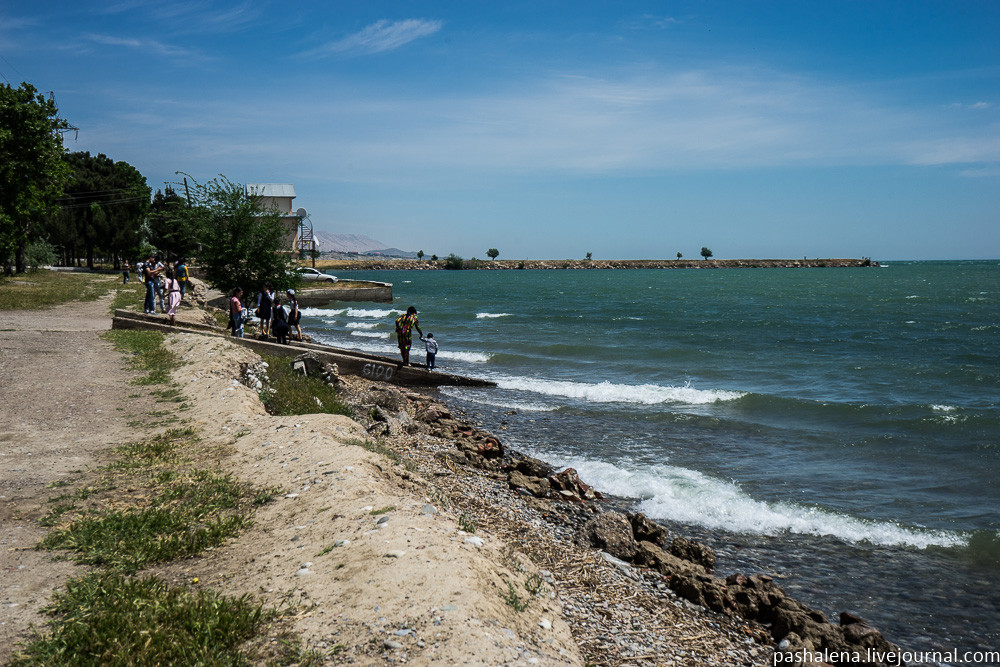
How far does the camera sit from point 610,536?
7957 millimetres

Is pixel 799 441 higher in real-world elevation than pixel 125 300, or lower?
lower

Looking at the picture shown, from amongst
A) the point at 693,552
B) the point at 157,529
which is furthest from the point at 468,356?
the point at 157,529

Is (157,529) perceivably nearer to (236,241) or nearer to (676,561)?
(676,561)

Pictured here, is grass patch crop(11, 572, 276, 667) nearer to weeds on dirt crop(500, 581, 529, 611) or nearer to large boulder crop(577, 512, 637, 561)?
weeds on dirt crop(500, 581, 529, 611)

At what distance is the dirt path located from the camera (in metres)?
4.92

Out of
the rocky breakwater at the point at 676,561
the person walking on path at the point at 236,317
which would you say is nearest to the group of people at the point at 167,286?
the person walking on path at the point at 236,317

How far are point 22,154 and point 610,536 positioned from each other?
39411mm

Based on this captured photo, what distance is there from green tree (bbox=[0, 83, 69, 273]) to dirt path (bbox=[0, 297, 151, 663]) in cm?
2209

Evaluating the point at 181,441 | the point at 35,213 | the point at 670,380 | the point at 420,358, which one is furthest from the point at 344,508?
the point at 35,213

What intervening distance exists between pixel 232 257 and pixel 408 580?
24114mm

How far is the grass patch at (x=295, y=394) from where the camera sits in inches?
472
